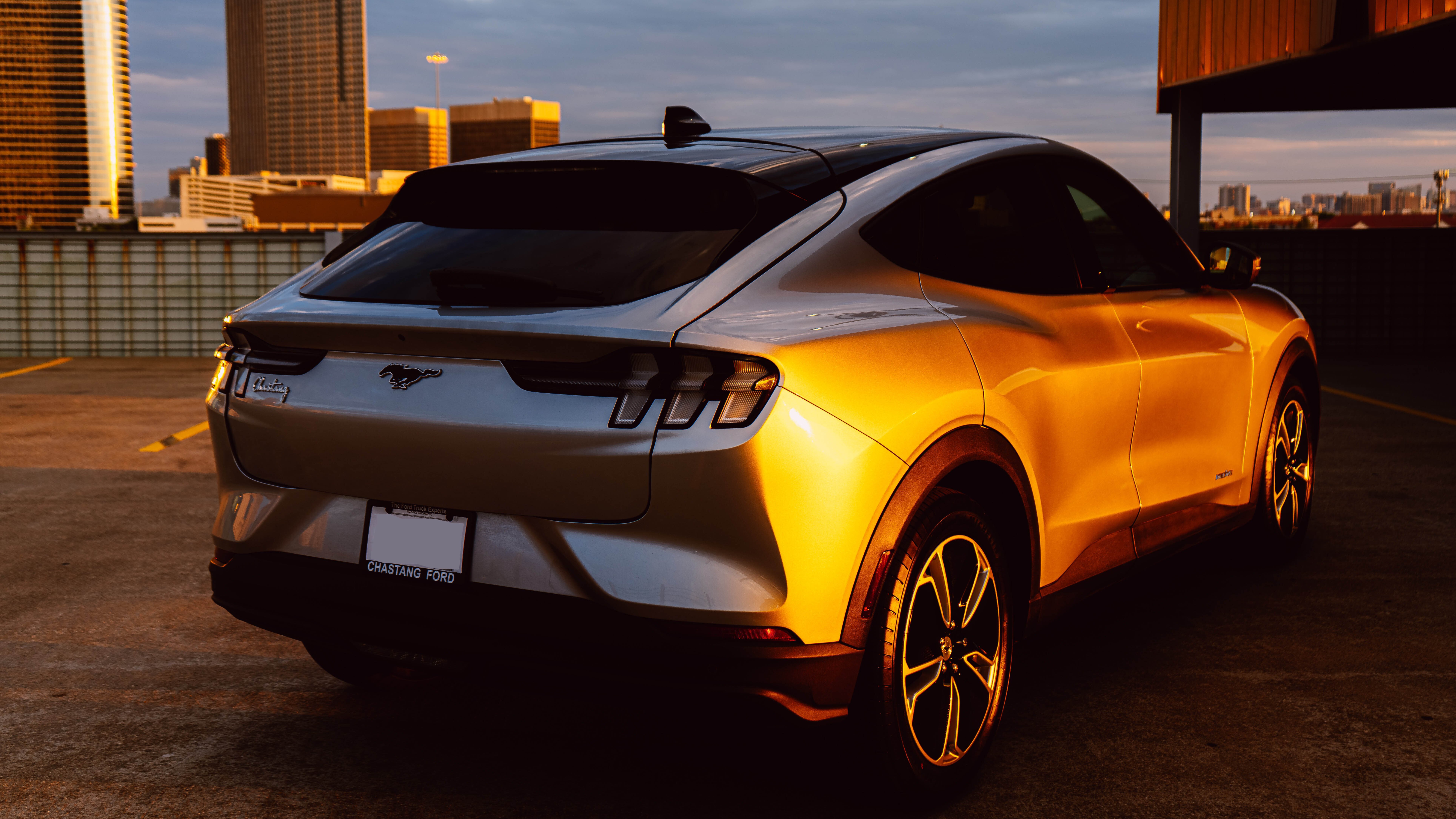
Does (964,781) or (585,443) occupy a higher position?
(585,443)

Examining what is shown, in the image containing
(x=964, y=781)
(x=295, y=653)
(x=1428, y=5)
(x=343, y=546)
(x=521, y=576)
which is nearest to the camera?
(x=521, y=576)

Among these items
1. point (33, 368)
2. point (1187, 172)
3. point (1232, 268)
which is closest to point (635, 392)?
point (1232, 268)

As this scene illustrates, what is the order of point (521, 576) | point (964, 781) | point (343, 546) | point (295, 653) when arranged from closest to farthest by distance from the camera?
point (521, 576) → point (343, 546) → point (964, 781) → point (295, 653)

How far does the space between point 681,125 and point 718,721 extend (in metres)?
1.73

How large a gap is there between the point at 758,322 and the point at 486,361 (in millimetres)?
573

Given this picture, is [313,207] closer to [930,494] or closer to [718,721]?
[930,494]

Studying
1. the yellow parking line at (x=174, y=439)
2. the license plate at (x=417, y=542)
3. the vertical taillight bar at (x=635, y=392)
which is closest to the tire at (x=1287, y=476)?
the vertical taillight bar at (x=635, y=392)

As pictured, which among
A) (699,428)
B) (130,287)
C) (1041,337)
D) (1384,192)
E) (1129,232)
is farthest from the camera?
(1384,192)

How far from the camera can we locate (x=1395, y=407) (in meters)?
10.2

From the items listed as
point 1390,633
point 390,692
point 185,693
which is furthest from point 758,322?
point 1390,633

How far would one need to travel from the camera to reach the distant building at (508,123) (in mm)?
189125

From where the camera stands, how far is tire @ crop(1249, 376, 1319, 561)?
4.75 m

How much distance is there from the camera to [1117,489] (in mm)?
3527

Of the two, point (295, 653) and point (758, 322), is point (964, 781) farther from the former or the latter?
point (295, 653)
